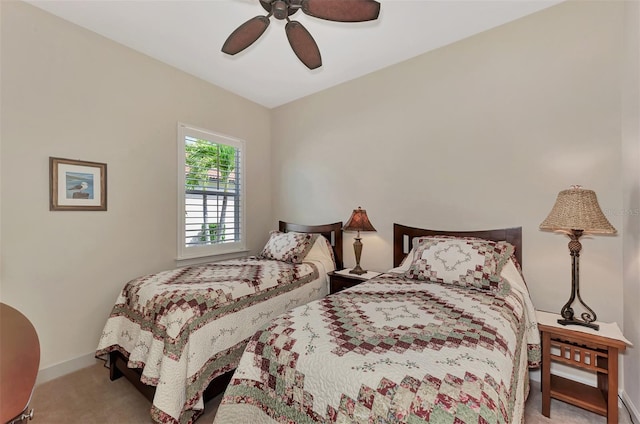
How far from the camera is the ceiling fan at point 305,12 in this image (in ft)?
5.01

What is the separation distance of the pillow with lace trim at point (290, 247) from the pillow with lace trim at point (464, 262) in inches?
45.1

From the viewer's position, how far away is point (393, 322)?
4.45 ft

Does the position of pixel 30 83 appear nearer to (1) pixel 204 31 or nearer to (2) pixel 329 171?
(1) pixel 204 31

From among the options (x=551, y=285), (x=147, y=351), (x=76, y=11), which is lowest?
(x=147, y=351)

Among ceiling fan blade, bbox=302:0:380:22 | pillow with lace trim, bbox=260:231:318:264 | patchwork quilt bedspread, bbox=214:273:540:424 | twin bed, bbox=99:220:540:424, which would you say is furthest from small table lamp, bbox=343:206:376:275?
ceiling fan blade, bbox=302:0:380:22

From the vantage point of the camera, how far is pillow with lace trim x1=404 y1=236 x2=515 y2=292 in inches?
75.4

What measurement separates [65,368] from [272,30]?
3.22 metres

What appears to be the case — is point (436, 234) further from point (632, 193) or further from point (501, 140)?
point (632, 193)

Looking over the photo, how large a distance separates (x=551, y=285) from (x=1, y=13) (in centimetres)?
442

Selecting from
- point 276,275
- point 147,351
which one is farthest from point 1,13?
point 276,275

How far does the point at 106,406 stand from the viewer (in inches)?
72.6

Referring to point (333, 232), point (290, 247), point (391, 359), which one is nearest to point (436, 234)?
point (333, 232)

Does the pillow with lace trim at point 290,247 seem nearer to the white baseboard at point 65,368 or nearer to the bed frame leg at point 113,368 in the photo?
the bed frame leg at point 113,368

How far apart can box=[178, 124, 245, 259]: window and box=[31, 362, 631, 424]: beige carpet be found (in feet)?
4.15
